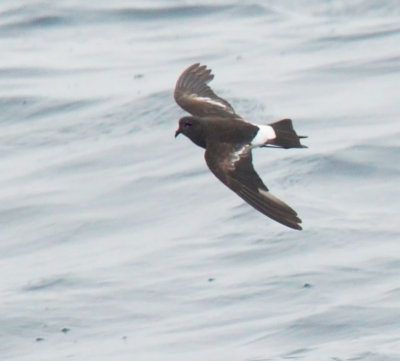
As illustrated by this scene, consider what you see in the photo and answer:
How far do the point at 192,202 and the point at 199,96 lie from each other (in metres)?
4.14

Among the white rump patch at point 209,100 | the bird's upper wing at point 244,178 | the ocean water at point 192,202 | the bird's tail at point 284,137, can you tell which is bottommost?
the ocean water at point 192,202

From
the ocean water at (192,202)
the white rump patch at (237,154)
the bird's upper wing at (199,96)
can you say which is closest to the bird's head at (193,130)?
the white rump patch at (237,154)

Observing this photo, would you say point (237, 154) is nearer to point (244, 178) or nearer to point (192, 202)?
point (244, 178)

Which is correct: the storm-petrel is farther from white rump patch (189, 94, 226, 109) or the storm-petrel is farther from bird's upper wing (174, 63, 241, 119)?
white rump patch (189, 94, 226, 109)

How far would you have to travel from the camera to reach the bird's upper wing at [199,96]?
28.8 feet

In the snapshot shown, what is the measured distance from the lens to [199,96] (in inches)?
360

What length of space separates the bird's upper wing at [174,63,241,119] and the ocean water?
149 centimetres

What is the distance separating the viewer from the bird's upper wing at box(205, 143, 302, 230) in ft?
22.7

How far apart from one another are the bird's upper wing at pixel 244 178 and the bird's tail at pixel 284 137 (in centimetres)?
15

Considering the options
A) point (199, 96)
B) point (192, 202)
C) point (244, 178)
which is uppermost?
point (244, 178)

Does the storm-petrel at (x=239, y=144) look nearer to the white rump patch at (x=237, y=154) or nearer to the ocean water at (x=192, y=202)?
the white rump patch at (x=237, y=154)

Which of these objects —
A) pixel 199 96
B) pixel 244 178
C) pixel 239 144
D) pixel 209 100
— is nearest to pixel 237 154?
pixel 239 144

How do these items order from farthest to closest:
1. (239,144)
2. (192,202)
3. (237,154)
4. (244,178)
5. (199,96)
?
(192,202) < (199,96) < (239,144) < (237,154) < (244,178)

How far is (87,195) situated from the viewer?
44.6 feet
